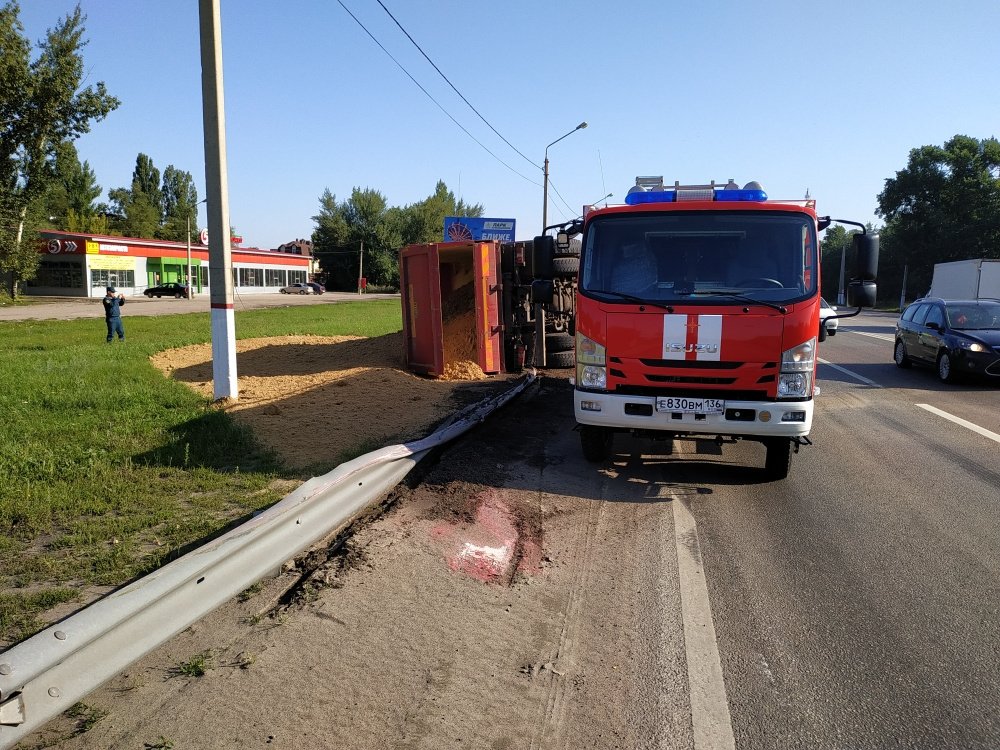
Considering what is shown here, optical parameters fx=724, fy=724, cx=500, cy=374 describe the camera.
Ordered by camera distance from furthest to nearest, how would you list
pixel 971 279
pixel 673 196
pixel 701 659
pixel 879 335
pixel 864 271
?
1. pixel 971 279
2. pixel 879 335
3. pixel 673 196
4. pixel 864 271
5. pixel 701 659

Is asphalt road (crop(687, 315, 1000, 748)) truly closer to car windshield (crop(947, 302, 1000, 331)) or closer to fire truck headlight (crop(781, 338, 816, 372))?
fire truck headlight (crop(781, 338, 816, 372))

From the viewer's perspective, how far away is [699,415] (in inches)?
240

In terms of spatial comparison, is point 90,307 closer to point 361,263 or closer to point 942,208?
point 361,263

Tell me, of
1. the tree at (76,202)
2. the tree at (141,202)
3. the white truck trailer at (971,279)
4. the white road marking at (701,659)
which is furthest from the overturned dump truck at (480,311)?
the tree at (141,202)

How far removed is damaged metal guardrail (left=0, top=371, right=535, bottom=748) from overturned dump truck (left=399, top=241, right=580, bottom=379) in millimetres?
6729

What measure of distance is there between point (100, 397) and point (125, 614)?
6.72m

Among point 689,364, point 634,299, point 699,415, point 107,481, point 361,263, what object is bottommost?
point 107,481

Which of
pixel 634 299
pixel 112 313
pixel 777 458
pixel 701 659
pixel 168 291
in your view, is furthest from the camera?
pixel 168 291

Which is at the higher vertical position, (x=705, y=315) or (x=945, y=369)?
(x=705, y=315)

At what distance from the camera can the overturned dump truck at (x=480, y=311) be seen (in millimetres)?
11672

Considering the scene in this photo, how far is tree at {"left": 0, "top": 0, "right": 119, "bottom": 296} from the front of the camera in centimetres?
3566

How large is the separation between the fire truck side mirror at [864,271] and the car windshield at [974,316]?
28.7 ft

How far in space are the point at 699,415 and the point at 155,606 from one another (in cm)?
438

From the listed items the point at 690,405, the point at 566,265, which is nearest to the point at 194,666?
the point at 690,405
